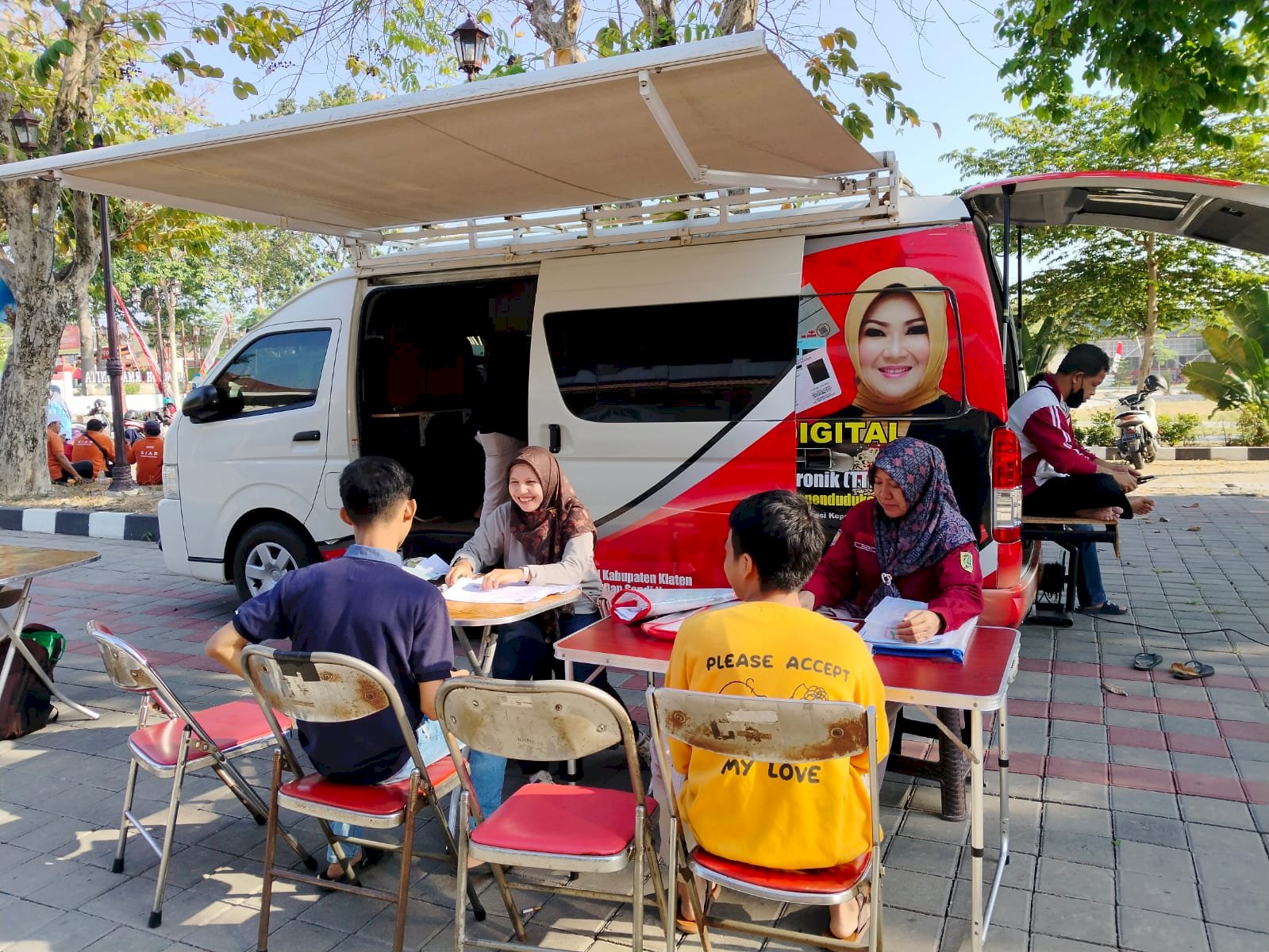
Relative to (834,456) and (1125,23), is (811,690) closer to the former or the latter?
(834,456)

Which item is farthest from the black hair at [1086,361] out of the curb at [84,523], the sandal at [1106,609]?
the curb at [84,523]

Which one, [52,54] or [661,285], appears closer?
[661,285]

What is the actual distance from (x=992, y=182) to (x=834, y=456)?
1588 millimetres

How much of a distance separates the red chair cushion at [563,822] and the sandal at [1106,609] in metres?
4.49

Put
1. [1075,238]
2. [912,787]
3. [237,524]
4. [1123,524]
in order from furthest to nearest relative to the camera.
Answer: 1. [1075,238]
2. [1123,524]
3. [237,524]
4. [912,787]

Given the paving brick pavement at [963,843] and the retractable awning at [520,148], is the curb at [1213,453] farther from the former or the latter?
the retractable awning at [520,148]

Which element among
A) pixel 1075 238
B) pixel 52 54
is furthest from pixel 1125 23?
pixel 1075 238

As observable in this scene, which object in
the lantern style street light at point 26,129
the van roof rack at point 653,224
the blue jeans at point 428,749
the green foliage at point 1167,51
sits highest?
the lantern style street light at point 26,129

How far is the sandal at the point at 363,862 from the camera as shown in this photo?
288cm

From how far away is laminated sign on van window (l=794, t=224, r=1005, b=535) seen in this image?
408cm

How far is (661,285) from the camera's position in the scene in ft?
15.3

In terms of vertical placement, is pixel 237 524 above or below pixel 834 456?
below

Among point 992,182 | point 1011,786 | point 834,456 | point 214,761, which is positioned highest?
point 992,182

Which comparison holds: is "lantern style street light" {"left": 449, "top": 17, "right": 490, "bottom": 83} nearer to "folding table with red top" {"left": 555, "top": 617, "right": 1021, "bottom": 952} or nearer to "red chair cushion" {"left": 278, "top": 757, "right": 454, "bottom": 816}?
"folding table with red top" {"left": 555, "top": 617, "right": 1021, "bottom": 952}
